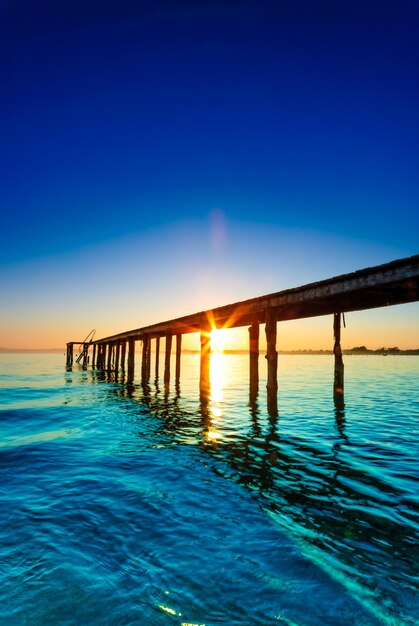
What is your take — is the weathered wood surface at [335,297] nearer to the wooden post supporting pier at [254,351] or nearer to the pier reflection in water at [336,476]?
the wooden post supporting pier at [254,351]

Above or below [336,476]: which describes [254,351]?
above

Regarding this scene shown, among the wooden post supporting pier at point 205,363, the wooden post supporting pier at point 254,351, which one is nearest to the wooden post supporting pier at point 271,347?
the wooden post supporting pier at point 254,351

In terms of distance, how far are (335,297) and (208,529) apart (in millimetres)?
7922

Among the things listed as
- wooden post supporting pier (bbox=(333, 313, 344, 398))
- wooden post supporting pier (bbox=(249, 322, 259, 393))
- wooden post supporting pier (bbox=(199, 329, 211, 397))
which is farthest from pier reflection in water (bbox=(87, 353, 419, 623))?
wooden post supporting pier (bbox=(199, 329, 211, 397))

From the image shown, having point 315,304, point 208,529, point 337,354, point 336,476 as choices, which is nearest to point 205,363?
point 337,354

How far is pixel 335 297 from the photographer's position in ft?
35.7

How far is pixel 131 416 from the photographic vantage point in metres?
13.8

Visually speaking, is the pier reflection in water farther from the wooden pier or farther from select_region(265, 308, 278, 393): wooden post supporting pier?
the wooden pier

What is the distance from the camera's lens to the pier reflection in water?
3830 mm

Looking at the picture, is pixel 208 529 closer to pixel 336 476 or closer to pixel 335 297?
pixel 336 476

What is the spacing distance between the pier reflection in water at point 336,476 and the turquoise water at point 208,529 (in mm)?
29

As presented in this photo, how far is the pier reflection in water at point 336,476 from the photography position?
3.83 metres

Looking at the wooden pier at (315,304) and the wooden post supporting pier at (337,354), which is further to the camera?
the wooden post supporting pier at (337,354)

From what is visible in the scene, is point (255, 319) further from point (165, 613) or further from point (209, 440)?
point (165, 613)
